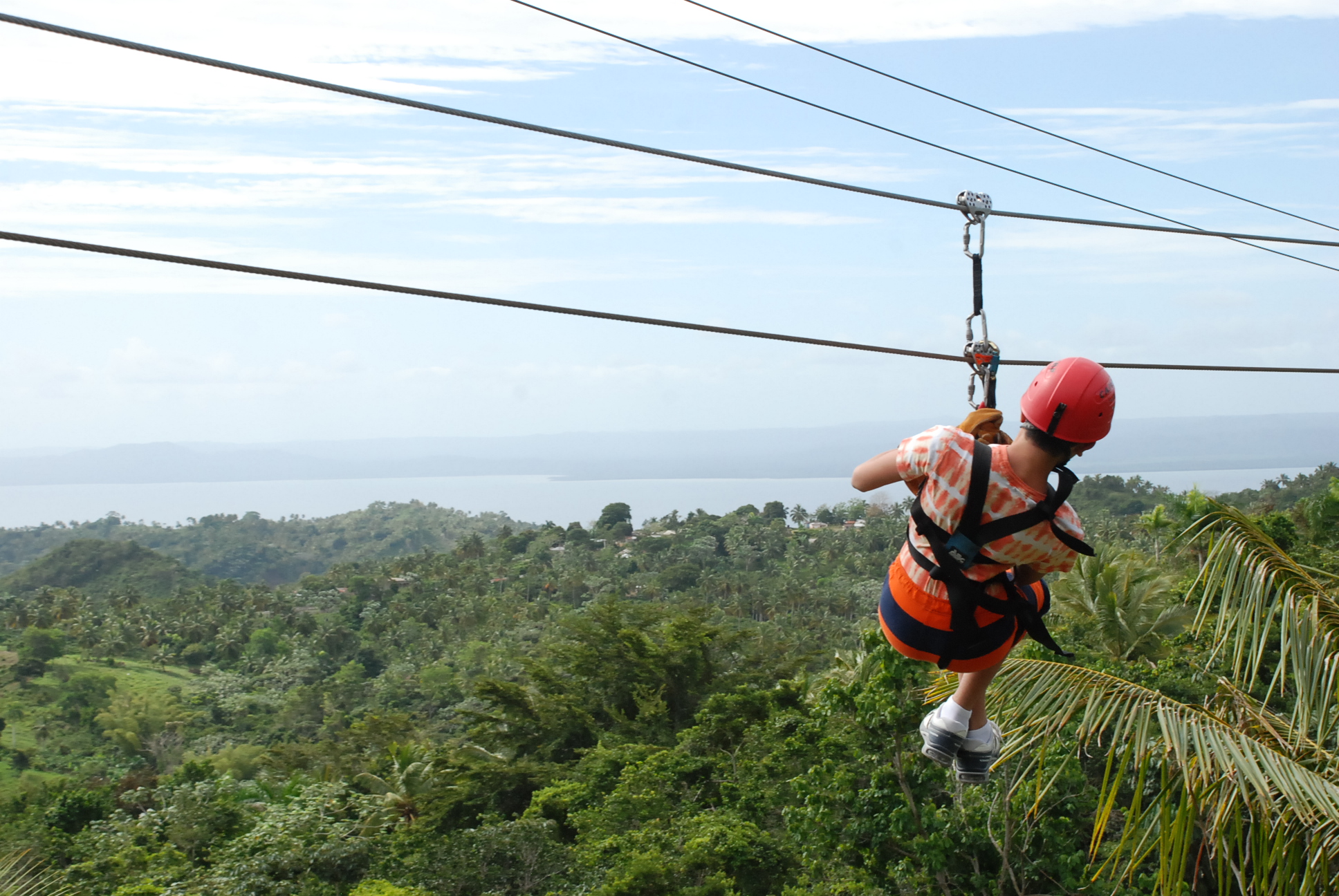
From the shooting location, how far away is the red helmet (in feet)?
7.70

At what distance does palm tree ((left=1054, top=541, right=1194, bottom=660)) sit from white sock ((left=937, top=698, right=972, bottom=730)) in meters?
19.1

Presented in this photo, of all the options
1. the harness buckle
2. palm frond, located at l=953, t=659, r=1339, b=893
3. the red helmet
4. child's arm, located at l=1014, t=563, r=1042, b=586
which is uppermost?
the red helmet

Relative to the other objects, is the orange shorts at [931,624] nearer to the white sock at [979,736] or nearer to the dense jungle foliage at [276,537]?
the white sock at [979,736]

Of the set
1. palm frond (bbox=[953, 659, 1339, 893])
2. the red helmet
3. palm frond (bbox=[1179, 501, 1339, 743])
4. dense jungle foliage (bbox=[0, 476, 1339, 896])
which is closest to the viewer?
the red helmet

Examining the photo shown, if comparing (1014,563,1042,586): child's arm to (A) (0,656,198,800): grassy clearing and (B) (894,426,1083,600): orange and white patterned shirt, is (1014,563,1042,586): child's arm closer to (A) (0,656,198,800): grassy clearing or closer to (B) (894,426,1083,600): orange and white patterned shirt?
(B) (894,426,1083,600): orange and white patterned shirt

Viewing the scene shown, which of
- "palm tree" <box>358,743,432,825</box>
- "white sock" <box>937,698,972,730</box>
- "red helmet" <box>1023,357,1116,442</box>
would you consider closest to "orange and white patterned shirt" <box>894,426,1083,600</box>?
"red helmet" <box>1023,357,1116,442</box>

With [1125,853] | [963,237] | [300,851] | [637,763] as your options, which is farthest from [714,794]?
[963,237]

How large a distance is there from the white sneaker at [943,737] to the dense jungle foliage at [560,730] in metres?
0.82

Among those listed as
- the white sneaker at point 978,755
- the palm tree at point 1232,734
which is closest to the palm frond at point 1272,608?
the palm tree at point 1232,734

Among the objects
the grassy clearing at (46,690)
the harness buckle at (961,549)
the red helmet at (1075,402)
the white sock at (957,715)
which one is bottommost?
the grassy clearing at (46,690)

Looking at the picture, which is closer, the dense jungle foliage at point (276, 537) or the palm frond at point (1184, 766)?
the palm frond at point (1184, 766)

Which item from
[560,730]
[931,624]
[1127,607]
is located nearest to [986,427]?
[931,624]

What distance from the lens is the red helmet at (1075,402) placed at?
7.70 ft

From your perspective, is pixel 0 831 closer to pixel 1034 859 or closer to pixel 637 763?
pixel 637 763
